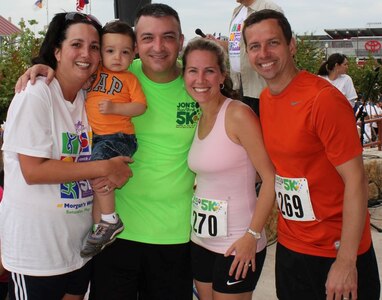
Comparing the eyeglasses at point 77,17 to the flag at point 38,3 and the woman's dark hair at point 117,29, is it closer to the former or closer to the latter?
the woman's dark hair at point 117,29

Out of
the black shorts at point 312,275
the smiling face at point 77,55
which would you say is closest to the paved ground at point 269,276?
the black shorts at point 312,275

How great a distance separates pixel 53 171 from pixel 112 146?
370 millimetres

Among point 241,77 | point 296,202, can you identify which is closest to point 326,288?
point 296,202

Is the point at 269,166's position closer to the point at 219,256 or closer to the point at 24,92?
the point at 219,256

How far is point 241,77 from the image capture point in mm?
4238

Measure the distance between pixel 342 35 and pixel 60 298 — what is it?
273ft

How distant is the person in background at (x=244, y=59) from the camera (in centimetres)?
407

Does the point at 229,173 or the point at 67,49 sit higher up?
the point at 67,49

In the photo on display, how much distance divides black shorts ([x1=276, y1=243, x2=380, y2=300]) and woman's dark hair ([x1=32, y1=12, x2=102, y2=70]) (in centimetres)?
147

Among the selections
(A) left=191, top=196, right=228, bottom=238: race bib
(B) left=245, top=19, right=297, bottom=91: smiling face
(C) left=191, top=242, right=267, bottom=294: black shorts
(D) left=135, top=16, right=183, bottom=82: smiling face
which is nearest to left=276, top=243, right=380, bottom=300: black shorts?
(C) left=191, top=242, right=267, bottom=294: black shorts

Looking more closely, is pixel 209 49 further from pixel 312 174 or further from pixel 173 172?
pixel 312 174

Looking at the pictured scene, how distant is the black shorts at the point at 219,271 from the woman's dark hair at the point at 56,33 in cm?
119

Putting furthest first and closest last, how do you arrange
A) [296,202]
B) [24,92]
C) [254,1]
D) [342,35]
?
[342,35] → [254,1] → [296,202] → [24,92]

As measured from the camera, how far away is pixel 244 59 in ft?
13.5
